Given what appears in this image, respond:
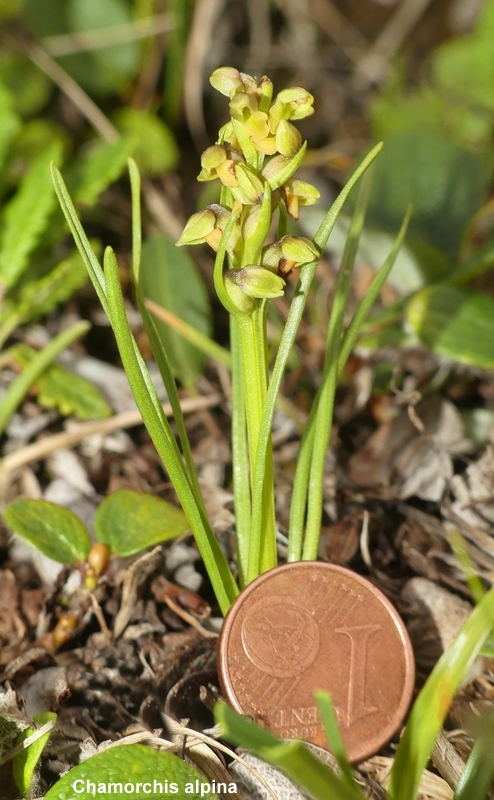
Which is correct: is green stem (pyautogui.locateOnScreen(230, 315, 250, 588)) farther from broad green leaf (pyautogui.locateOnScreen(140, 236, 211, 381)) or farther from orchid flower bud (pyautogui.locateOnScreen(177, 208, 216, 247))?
broad green leaf (pyautogui.locateOnScreen(140, 236, 211, 381))

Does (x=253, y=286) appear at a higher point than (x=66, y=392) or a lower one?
higher

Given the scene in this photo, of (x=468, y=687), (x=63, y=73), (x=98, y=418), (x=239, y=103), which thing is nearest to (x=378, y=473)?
(x=468, y=687)

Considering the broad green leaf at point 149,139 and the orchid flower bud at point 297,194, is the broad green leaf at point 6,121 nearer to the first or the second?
the broad green leaf at point 149,139

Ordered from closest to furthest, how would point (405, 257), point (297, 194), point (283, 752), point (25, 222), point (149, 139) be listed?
point (283, 752) → point (297, 194) → point (25, 222) → point (405, 257) → point (149, 139)

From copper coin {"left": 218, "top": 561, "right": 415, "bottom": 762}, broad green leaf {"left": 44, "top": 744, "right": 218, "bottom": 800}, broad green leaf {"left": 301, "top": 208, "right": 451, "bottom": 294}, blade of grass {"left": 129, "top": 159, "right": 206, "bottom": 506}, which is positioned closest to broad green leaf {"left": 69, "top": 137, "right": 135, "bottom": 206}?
broad green leaf {"left": 301, "top": 208, "right": 451, "bottom": 294}

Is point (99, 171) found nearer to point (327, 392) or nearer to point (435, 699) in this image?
point (327, 392)

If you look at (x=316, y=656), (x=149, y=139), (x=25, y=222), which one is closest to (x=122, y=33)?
(x=149, y=139)

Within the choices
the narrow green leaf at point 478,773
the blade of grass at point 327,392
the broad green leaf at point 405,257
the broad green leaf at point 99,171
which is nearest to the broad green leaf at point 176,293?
the broad green leaf at point 99,171
